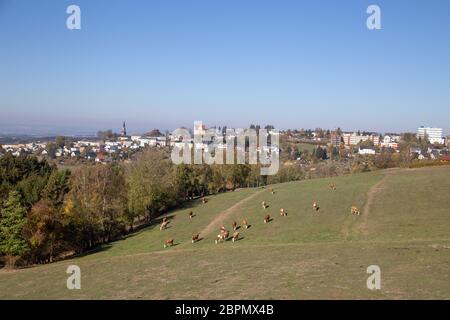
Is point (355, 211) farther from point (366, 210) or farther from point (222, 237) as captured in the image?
point (222, 237)

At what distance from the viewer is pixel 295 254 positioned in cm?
2931

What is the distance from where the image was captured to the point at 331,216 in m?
41.8

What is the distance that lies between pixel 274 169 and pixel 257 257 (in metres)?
77.7

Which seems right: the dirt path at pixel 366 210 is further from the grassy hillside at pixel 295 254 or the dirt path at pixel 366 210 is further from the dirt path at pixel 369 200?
the grassy hillside at pixel 295 254

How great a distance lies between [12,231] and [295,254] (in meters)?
30.6

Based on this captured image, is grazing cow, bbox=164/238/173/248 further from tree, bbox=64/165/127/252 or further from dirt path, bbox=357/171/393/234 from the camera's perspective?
dirt path, bbox=357/171/393/234

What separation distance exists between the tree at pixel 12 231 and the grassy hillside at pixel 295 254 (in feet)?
7.52

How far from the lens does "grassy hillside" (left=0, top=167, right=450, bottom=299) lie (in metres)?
21.2

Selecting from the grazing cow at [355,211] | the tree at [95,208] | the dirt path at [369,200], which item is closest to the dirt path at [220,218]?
the tree at [95,208]

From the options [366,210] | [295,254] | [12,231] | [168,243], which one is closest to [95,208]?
[12,231]
